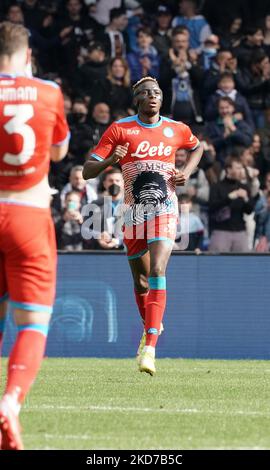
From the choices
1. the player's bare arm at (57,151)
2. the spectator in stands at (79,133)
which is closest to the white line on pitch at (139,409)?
the player's bare arm at (57,151)

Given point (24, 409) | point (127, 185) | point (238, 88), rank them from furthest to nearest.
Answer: point (238, 88), point (127, 185), point (24, 409)

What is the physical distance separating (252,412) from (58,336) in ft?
22.9

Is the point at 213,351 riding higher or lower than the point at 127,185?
lower

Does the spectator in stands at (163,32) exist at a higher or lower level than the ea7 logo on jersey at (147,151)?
higher

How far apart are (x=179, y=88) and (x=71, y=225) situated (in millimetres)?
3935

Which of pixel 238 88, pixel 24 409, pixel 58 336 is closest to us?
pixel 24 409

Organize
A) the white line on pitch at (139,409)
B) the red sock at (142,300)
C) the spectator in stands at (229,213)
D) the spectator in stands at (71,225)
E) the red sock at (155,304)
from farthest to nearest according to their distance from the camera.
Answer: the spectator in stands at (229,213) → the spectator in stands at (71,225) → the red sock at (142,300) → the red sock at (155,304) → the white line on pitch at (139,409)

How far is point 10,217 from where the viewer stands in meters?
6.49

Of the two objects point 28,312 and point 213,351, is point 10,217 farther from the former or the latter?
point 213,351

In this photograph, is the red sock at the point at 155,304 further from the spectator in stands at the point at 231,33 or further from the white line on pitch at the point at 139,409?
the spectator in stands at the point at 231,33

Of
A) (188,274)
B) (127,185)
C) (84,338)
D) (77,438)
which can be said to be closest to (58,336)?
(84,338)

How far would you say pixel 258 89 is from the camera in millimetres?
19234

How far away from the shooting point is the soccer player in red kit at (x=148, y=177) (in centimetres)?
1149

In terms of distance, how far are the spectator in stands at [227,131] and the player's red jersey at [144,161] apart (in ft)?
20.3
